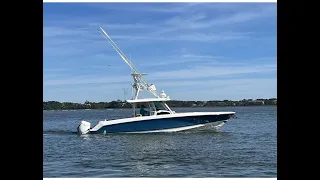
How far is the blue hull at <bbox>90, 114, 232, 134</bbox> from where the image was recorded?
36.9 feet

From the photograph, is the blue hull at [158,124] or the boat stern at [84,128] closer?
the blue hull at [158,124]

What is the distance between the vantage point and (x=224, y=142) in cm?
1088

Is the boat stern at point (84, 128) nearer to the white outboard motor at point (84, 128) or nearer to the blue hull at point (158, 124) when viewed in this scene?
the white outboard motor at point (84, 128)

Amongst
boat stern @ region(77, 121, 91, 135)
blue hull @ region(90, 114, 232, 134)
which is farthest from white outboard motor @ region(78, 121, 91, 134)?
blue hull @ region(90, 114, 232, 134)

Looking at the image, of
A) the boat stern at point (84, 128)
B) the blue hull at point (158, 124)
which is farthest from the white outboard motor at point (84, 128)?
the blue hull at point (158, 124)

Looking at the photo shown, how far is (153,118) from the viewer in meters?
11.3

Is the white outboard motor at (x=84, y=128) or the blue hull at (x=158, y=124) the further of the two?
the white outboard motor at (x=84, y=128)

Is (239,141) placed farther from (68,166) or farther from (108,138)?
(68,166)

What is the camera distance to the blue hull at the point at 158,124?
11.3 meters
